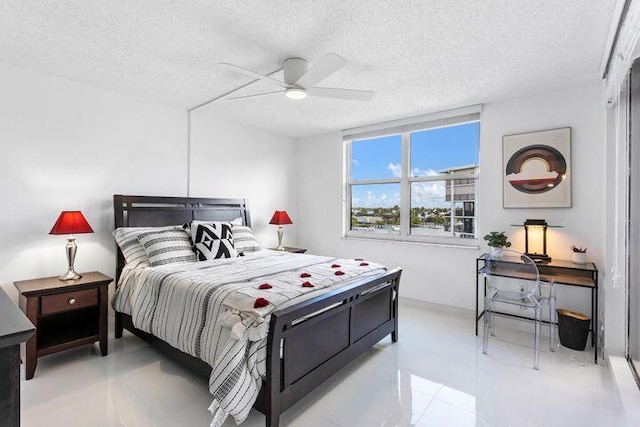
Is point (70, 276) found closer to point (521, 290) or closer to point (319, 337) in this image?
point (319, 337)

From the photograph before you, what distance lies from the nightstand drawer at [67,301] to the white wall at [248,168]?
5.28ft

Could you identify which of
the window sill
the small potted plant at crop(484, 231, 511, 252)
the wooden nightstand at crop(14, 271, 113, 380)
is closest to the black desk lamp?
the small potted plant at crop(484, 231, 511, 252)

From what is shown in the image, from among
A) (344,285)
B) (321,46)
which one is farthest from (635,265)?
(321,46)

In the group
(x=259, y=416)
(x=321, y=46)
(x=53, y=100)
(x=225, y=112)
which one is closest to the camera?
(x=259, y=416)

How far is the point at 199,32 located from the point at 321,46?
0.85 meters

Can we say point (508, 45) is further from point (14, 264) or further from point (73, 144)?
point (14, 264)

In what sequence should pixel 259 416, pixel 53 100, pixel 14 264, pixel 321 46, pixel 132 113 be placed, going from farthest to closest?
pixel 132 113, pixel 53 100, pixel 14 264, pixel 321 46, pixel 259 416

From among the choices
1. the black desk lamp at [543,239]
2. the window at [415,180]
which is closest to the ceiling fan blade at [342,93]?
the window at [415,180]

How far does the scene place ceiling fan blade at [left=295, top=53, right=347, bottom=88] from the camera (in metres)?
2.07

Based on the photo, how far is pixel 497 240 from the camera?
3279 millimetres

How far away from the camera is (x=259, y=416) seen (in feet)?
6.39

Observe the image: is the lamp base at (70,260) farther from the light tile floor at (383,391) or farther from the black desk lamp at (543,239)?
the black desk lamp at (543,239)

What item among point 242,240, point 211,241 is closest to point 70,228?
point 211,241

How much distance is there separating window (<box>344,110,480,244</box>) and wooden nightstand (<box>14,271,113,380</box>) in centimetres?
320
